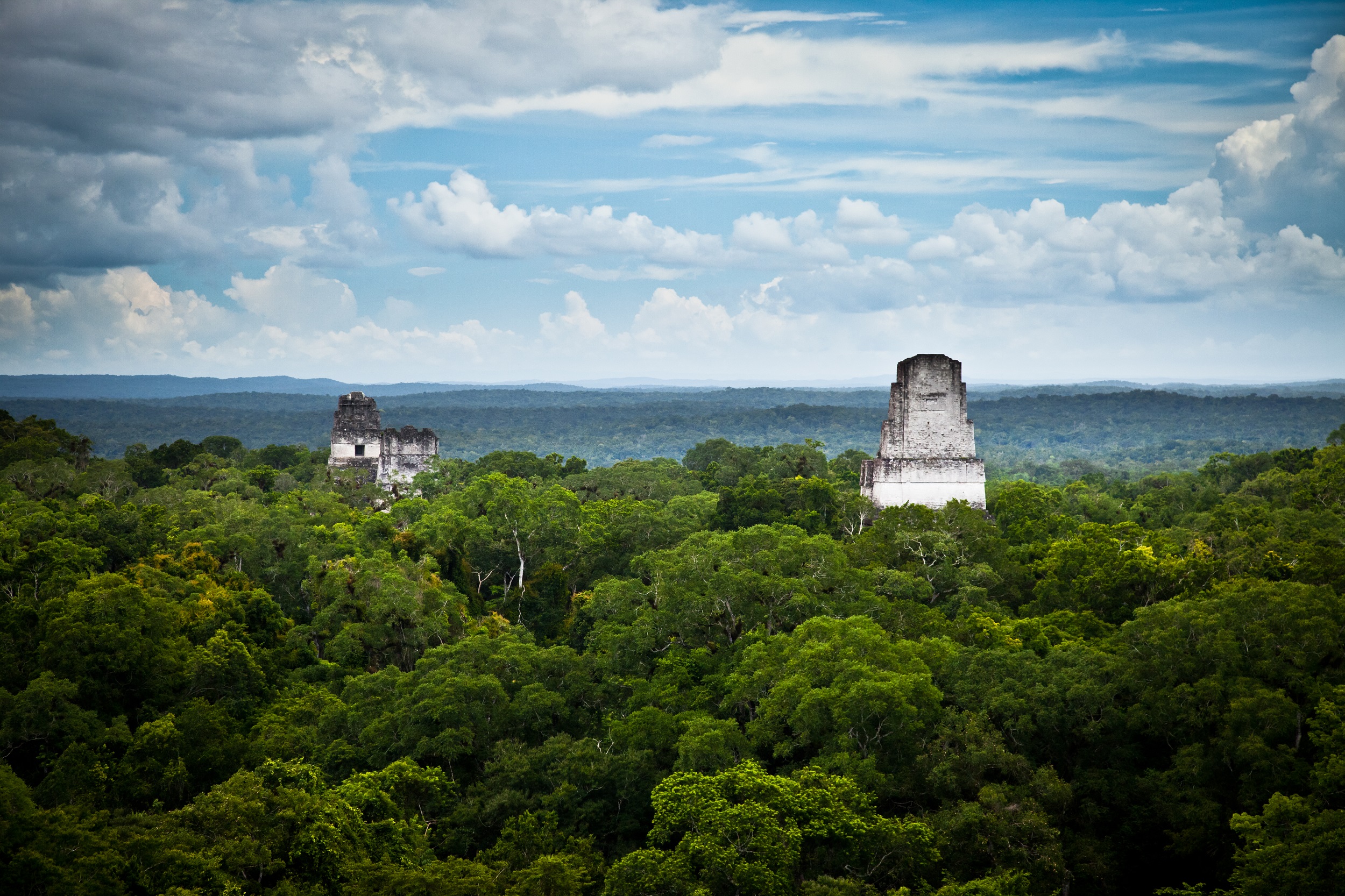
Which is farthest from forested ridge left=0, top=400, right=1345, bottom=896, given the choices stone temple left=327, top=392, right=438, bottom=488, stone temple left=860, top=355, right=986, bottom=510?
stone temple left=327, top=392, right=438, bottom=488

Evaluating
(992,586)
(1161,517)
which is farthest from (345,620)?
(1161,517)

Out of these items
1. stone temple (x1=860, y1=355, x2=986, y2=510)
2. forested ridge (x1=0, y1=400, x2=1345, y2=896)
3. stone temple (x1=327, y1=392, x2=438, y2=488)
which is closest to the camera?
forested ridge (x1=0, y1=400, x2=1345, y2=896)

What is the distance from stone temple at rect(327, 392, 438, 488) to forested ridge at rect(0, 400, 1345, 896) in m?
15.7

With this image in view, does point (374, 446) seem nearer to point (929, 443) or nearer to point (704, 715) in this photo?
point (929, 443)

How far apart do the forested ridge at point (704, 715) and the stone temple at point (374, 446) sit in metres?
15.7

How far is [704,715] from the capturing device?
21.1 metres

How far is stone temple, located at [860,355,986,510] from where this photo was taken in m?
34.8

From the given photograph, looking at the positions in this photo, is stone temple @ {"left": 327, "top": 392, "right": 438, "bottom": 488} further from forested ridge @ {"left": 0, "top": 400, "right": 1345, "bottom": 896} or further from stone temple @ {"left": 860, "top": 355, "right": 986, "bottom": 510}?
stone temple @ {"left": 860, "top": 355, "right": 986, "bottom": 510}

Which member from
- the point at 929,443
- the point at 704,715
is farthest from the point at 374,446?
the point at 704,715

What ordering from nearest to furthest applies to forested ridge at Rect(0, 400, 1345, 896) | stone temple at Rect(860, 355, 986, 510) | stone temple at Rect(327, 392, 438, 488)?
forested ridge at Rect(0, 400, 1345, 896)
stone temple at Rect(860, 355, 986, 510)
stone temple at Rect(327, 392, 438, 488)

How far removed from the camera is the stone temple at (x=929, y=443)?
34812 millimetres

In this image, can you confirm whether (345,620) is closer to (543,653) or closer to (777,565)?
(543,653)

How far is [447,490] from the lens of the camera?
4734 centimetres

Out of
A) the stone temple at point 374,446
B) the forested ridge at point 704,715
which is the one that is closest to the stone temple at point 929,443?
the forested ridge at point 704,715
